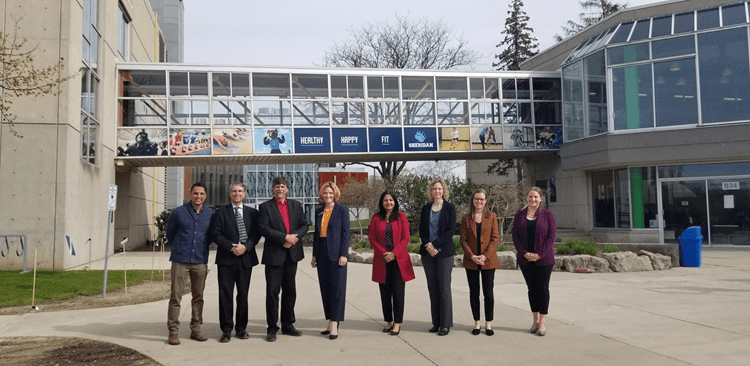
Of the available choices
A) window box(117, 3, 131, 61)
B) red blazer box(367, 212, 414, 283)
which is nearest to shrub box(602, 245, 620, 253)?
red blazer box(367, 212, 414, 283)

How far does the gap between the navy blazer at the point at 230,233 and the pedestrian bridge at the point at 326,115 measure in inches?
646

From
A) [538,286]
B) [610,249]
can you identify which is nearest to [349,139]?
[610,249]

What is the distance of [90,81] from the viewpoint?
18234 mm

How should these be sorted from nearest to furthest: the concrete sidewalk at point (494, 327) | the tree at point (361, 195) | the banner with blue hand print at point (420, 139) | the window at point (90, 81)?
the concrete sidewalk at point (494, 327)
the window at point (90, 81)
the banner with blue hand print at point (420, 139)
the tree at point (361, 195)

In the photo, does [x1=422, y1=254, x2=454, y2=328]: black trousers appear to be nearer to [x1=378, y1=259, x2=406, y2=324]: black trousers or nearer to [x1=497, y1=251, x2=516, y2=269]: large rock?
[x1=378, y1=259, x2=406, y2=324]: black trousers

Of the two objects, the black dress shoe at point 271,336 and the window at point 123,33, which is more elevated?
the window at point 123,33

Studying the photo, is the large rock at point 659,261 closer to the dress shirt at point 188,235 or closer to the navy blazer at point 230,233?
the navy blazer at point 230,233

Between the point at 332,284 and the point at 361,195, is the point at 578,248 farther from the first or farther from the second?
the point at 361,195

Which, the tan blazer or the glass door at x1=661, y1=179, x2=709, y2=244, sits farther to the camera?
the glass door at x1=661, y1=179, x2=709, y2=244

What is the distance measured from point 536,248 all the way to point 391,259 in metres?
1.64

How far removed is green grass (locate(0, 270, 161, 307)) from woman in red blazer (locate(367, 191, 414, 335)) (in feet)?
20.6

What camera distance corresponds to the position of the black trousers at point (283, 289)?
6746 millimetres

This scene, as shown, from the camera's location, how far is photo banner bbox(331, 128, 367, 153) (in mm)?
23766

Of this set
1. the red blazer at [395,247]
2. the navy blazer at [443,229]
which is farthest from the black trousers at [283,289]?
the navy blazer at [443,229]
